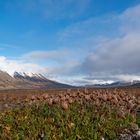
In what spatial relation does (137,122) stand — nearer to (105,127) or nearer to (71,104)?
(105,127)

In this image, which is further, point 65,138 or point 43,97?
point 43,97

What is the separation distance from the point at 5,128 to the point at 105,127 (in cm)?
445

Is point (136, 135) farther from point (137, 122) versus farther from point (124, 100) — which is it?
point (124, 100)

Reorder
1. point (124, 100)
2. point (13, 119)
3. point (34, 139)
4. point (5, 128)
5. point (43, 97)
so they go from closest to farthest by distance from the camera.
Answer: point (34, 139)
point (5, 128)
point (13, 119)
point (124, 100)
point (43, 97)

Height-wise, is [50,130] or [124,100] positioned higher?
[124,100]

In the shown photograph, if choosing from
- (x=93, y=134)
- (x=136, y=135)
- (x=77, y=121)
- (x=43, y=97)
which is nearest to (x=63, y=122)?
(x=77, y=121)

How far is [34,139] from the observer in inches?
583

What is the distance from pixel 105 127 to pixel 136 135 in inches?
58.2

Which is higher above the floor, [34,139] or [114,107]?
[114,107]

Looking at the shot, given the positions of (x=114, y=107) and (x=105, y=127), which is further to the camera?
(x=114, y=107)

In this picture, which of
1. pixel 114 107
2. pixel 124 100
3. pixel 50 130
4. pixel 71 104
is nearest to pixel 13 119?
pixel 50 130

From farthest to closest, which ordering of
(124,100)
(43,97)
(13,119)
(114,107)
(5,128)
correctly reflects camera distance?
1. (43,97)
2. (124,100)
3. (114,107)
4. (13,119)
5. (5,128)

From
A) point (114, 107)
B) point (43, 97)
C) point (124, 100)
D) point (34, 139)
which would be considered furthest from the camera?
point (43, 97)

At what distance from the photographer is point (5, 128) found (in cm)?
1599
